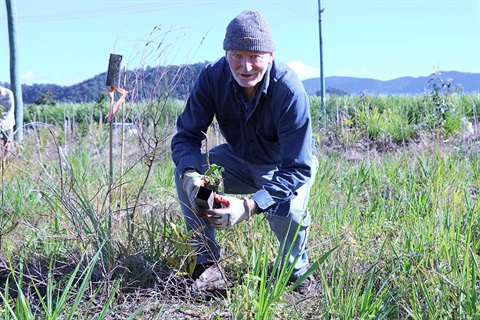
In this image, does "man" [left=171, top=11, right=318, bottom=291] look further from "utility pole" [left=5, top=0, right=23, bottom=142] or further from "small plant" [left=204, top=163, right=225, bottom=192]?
"utility pole" [left=5, top=0, right=23, bottom=142]

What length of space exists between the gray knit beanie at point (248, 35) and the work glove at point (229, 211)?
0.66m

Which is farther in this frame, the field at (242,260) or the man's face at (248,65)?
the man's face at (248,65)

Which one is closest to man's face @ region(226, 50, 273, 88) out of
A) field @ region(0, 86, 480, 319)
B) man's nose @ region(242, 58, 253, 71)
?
man's nose @ region(242, 58, 253, 71)

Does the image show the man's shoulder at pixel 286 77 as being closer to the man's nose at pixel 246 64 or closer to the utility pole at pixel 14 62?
the man's nose at pixel 246 64

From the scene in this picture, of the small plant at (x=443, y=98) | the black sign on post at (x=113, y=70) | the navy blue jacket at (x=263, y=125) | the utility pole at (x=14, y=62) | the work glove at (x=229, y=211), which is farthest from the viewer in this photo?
the utility pole at (x=14, y=62)

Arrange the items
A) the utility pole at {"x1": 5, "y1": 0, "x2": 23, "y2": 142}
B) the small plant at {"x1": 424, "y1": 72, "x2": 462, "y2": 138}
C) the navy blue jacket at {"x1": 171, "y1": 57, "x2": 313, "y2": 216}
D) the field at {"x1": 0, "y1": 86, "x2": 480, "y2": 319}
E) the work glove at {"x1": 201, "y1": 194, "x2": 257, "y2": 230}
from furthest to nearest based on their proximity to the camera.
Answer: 1. the utility pole at {"x1": 5, "y1": 0, "x2": 23, "y2": 142}
2. the small plant at {"x1": 424, "y1": 72, "x2": 462, "y2": 138}
3. the navy blue jacket at {"x1": 171, "y1": 57, "x2": 313, "y2": 216}
4. the work glove at {"x1": 201, "y1": 194, "x2": 257, "y2": 230}
5. the field at {"x1": 0, "y1": 86, "x2": 480, "y2": 319}

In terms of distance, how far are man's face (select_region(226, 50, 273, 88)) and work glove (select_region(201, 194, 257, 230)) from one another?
1.81 feet

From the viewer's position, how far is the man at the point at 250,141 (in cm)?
258

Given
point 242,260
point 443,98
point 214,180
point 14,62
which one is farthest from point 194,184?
point 14,62

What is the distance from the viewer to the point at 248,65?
2.63 m

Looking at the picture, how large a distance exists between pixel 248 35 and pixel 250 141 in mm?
629

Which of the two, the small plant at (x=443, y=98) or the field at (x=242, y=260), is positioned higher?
the small plant at (x=443, y=98)

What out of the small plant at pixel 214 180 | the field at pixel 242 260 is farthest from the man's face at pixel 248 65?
the small plant at pixel 214 180

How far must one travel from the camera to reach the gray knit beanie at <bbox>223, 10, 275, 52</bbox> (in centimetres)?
257
